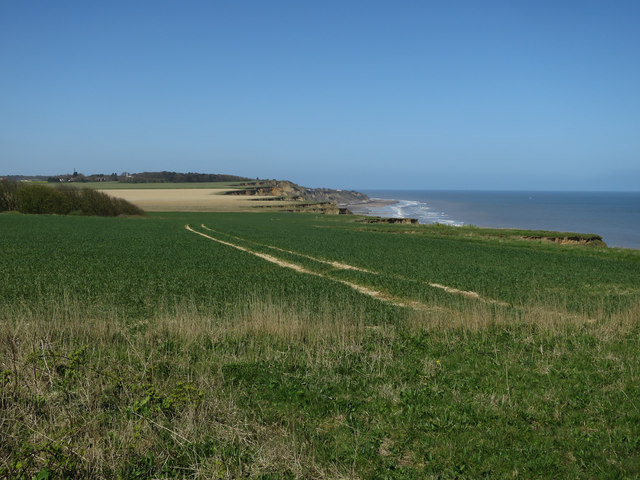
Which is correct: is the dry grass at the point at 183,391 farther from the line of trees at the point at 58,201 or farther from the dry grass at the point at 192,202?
the dry grass at the point at 192,202

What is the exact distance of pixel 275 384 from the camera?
855cm

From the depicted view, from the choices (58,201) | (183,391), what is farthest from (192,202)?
(183,391)

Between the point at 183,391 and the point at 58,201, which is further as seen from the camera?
the point at 58,201

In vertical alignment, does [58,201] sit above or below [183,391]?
above

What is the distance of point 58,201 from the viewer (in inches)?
3164

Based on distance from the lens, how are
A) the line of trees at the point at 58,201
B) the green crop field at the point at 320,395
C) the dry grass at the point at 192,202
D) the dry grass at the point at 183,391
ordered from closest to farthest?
the dry grass at the point at 183,391 → the green crop field at the point at 320,395 → the line of trees at the point at 58,201 → the dry grass at the point at 192,202

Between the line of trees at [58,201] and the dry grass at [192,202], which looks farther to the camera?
the dry grass at [192,202]

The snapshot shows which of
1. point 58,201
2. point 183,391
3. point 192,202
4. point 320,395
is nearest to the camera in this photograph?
point 183,391

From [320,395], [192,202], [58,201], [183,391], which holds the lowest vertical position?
[320,395]

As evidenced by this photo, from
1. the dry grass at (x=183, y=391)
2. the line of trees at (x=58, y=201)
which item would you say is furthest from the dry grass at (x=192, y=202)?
the dry grass at (x=183, y=391)

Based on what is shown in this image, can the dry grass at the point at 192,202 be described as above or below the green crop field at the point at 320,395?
above

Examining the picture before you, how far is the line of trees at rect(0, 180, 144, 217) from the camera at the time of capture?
79.4m

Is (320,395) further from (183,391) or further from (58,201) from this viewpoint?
(58,201)

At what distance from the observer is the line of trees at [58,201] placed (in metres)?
79.4
